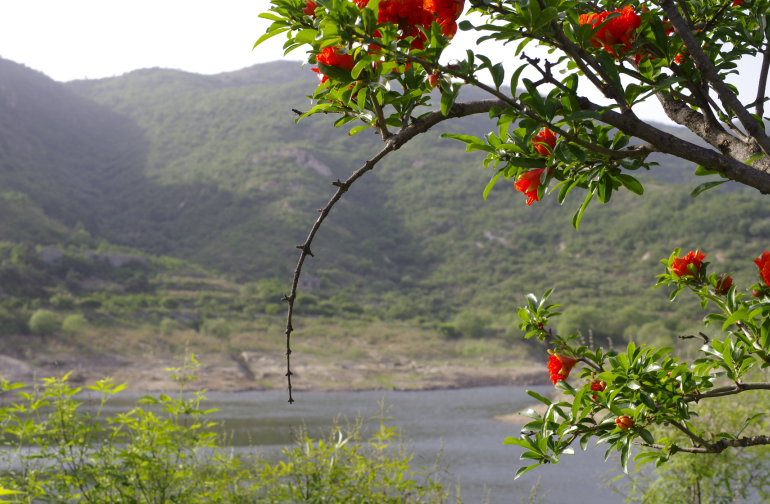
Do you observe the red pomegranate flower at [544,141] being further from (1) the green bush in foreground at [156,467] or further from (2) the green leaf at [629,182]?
(1) the green bush in foreground at [156,467]

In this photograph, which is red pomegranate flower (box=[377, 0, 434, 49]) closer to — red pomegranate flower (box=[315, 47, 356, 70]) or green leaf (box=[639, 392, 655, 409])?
red pomegranate flower (box=[315, 47, 356, 70])

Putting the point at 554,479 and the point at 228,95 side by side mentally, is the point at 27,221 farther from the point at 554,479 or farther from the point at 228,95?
the point at 228,95

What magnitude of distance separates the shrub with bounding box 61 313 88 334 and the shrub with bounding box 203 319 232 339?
534 centimetres

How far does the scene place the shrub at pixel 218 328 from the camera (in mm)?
26880

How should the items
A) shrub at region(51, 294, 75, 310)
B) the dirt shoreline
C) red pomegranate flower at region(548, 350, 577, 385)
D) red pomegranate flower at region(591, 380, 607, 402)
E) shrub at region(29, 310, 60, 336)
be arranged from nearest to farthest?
red pomegranate flower at region(591, 380, 607, 402), red pomegranate flower at region(548, 350, 577, 385), the dirt shoreline, shrub at region(29, 310, 60, 336), shrub at region(51, 294, 75, 310)

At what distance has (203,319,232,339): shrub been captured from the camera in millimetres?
26880

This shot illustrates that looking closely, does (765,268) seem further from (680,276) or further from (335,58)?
(335,58)

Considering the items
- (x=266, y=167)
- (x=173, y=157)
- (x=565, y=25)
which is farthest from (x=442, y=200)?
(x=565, y=25)

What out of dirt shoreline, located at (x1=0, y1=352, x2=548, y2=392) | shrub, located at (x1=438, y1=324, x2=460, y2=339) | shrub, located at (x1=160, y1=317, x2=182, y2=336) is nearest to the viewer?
dirt shoreline, located at (x1=0, y1=352, x2=548, y2=392)

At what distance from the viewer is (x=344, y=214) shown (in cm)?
5366

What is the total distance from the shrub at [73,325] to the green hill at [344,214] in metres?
13.1

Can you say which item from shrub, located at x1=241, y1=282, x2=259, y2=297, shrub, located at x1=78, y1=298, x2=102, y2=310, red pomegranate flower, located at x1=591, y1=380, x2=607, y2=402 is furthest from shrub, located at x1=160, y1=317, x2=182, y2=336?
red pomegranate flower, located at x1=591, y1=380, x2=607, y2=402

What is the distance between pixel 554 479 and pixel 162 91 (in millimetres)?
84566

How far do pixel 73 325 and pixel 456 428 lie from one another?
17174 millimetres
